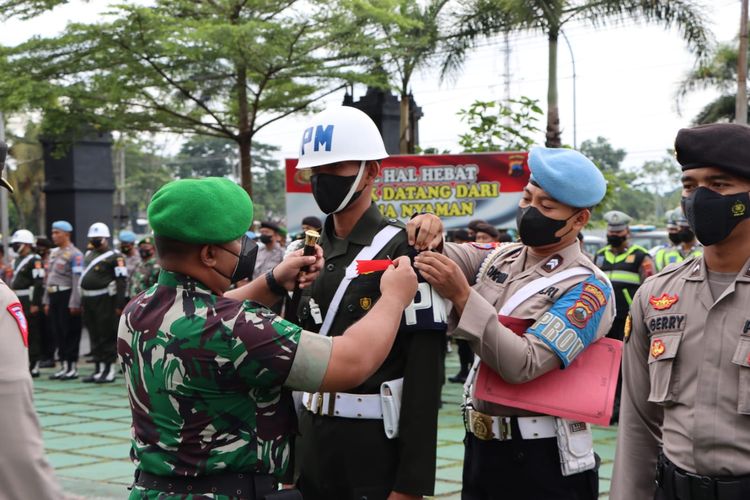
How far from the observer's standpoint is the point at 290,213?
14.8 metres

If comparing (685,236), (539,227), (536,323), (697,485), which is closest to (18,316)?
(536,323)

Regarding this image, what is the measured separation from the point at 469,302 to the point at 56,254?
11.5m

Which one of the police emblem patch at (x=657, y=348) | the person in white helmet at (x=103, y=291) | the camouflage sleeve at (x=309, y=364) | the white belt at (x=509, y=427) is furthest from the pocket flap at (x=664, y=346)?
the person in white helmet at (x=103, y=291)

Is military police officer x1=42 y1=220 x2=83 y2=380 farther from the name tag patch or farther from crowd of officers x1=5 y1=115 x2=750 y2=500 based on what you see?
the name tag patch

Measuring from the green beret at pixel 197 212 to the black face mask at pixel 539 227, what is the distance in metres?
1.11

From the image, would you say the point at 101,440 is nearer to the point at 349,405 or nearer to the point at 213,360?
the point at 349,405

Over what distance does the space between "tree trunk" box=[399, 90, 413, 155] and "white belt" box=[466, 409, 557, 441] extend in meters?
13.7

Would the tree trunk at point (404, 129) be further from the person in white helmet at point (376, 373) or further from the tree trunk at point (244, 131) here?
the person in white helmet at point (376, 373)

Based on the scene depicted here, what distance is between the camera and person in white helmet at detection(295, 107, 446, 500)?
10.2 ft

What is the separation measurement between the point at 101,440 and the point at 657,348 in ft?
22.3

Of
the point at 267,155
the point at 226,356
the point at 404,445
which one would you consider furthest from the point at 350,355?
the point at 267,155

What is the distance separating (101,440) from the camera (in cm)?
879

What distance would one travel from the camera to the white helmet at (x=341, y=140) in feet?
10.9

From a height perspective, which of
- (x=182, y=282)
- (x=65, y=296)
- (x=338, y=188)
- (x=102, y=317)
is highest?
(x=338, y=188)
